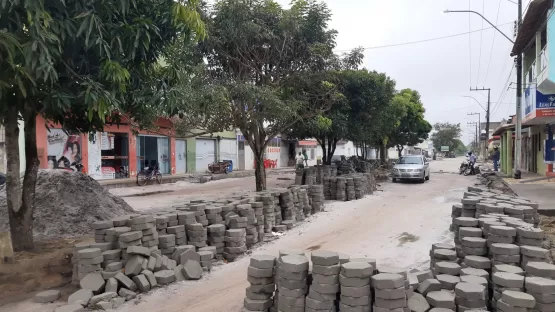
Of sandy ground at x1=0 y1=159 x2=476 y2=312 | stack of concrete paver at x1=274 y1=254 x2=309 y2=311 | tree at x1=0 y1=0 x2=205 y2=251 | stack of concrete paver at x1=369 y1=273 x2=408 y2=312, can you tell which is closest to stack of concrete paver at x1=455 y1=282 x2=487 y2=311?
stack of concrete paver at x1=369 y1=273 x2=408 y2=312

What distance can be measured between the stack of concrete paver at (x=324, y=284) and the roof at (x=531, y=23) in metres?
16.3

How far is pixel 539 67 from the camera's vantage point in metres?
16.8

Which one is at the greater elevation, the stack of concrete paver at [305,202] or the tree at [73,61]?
the tree at [73,61]

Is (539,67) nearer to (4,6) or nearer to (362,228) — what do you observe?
(362,228)

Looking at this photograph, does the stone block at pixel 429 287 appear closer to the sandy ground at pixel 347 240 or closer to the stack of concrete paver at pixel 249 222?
the sandy ground at pixel 347 240

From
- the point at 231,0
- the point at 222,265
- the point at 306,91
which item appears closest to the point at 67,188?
the point at 222,265

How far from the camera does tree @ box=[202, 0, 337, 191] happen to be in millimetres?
11539

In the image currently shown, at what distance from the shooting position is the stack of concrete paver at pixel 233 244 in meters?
7.30

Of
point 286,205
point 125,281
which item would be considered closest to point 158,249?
point 125,281

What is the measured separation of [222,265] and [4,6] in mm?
4940

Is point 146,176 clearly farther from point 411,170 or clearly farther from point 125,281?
point 125,281

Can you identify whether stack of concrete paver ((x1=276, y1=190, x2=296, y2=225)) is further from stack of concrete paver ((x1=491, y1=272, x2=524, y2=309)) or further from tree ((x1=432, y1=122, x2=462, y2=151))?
tree ((x1=432, y1=122, x2=462, y2=151))

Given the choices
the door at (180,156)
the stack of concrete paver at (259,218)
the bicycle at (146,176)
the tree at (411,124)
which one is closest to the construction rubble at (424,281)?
the stack of concrete paver at (259,218)

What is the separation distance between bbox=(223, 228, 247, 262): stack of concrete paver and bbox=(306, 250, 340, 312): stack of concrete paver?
3.05 m
